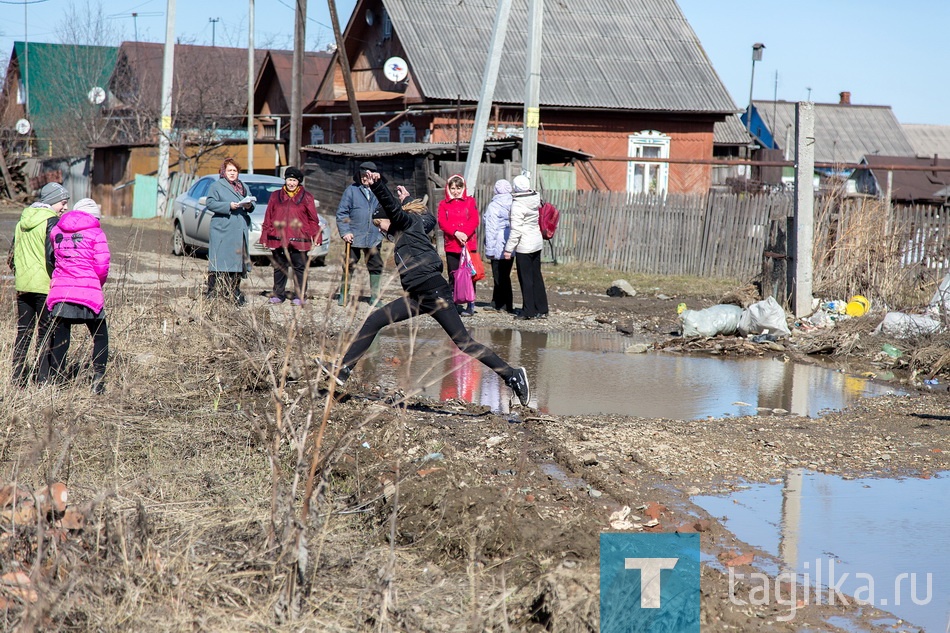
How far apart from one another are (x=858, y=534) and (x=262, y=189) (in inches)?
582

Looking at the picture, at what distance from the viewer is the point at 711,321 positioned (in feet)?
36.7

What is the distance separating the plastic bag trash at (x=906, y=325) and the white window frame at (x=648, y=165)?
1830cm

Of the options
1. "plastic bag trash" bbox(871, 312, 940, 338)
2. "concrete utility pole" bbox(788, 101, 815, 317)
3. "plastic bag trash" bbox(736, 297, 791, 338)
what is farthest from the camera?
"concrete utility pole" bbox(788, 101, 815, 317)

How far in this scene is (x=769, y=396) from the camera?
8.43 meters

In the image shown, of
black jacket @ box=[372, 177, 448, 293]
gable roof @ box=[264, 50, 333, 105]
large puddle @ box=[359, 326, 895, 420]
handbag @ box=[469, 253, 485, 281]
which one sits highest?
gable roof @ box=[264, 50, 333, 105]

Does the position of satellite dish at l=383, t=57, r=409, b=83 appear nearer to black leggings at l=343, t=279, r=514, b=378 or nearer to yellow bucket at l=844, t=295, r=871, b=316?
yellow bucket at l=844, t=295, r=871, b=316

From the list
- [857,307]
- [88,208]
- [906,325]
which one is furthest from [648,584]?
[857,307]

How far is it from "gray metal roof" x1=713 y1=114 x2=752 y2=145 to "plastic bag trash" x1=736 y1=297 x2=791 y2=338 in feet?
79.8

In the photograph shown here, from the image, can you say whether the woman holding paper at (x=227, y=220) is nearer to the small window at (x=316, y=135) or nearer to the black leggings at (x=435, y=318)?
the black leggings at (x=435, y=318)

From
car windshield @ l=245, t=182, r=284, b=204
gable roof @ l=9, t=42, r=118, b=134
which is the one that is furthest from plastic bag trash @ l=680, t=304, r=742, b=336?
gable roof @ l=9, t=42, r=118, b=134

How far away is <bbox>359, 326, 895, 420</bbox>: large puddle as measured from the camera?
7828mm

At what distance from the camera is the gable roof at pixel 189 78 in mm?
39781

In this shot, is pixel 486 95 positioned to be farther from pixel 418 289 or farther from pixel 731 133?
pixel 731 133

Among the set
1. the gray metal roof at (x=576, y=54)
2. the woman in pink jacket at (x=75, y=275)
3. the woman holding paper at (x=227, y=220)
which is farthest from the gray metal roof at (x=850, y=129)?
the woman in pink jacket at (x=75, y=275)
